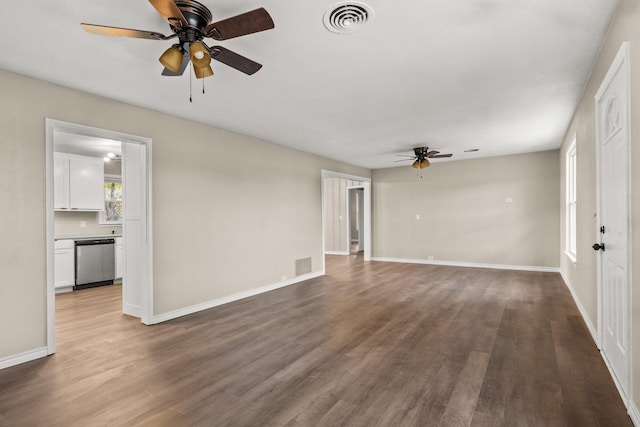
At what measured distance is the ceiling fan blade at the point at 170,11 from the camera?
67.0 inches

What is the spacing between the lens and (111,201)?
7.11 metres

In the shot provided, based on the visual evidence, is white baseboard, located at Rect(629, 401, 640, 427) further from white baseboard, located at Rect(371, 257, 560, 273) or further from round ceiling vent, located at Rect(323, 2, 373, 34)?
white baseboard, located at Rect(371, 257, 560, 273)

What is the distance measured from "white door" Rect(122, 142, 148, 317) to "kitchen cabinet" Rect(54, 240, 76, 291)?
2.20 m

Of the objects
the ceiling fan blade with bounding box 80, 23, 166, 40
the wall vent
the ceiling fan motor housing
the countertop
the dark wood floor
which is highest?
the ceiling fan motor housing

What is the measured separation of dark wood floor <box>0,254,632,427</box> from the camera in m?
2.12

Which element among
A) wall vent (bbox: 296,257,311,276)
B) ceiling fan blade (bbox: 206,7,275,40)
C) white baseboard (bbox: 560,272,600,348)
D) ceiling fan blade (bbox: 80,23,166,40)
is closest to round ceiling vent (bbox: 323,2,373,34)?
ceiling fan blade (bbox: 206,7,275,40)

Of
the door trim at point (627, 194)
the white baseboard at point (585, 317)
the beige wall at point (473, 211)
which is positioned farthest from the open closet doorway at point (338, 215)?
the door trim at point (627, 194)

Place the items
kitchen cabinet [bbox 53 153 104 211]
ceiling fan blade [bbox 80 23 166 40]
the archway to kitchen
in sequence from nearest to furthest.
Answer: ceiling fan blade [bbox 80 23 166 40] → the archway to kitchen → kitchen cabinet [bbox 53 153 104 211]

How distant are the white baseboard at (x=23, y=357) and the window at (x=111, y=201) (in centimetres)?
438

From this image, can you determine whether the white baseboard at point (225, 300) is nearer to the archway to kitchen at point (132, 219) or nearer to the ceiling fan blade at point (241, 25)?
the archway to kitchen at point (132, 219)

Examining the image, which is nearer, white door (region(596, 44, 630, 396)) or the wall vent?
white door (region(596, 44, 630, 396))

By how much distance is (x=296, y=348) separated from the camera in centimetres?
318

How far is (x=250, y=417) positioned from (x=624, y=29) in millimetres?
3321

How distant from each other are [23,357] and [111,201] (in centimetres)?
475
